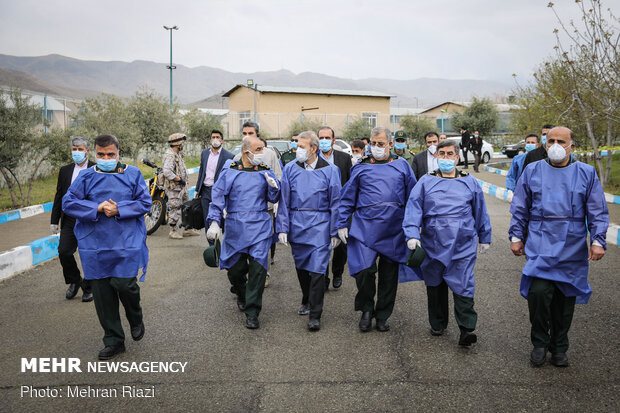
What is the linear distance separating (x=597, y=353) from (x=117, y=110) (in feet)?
61.2

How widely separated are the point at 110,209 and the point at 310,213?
1868 millimetres

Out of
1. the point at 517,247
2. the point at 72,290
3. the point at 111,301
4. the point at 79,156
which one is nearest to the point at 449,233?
the point at 517,247

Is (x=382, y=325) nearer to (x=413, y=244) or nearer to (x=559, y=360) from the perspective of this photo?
(x=413, y=244)

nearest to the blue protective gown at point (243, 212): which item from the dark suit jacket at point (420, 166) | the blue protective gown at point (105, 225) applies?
the blue protective gown at point (105, 225)

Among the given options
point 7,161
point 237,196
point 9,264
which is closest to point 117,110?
point 7,161

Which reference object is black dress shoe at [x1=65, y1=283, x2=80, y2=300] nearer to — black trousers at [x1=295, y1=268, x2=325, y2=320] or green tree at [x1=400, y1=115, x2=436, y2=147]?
black trousers at [x1=295, y1=268, x2=325, y2=320]

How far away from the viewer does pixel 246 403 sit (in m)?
3.57

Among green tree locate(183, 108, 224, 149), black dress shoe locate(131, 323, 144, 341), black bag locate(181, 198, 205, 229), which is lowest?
black dress shoe locate(131, 323, 144, 341)

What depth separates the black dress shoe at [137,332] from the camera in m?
4.64

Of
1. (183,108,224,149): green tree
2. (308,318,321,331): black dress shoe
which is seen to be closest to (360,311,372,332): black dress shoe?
(308,318,321,331): black dress shoe

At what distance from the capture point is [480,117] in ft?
131

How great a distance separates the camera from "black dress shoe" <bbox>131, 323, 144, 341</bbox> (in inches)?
183

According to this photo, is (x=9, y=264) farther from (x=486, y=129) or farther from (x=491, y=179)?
(x=486, y=129)

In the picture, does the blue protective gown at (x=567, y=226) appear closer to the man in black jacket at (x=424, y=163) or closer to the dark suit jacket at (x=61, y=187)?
the man in black jacket at (x=424, y=163)
